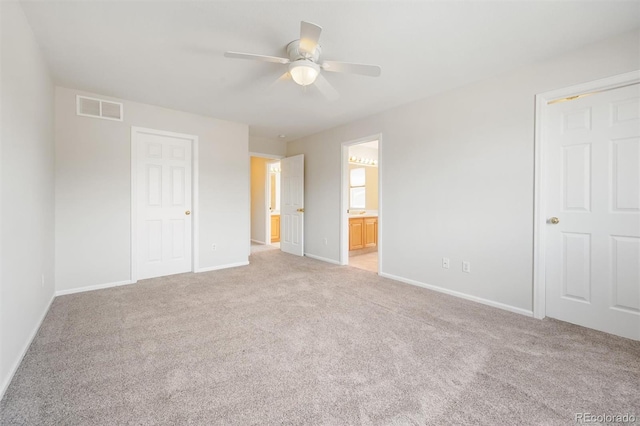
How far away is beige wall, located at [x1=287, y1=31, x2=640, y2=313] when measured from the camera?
8.57ft

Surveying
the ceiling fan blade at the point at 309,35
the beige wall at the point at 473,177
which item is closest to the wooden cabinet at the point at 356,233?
the beige wall at the point at 473,177

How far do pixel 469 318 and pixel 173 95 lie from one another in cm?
412

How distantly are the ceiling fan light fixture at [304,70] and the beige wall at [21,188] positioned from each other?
5.66 feet

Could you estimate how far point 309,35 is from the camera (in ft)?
5.90

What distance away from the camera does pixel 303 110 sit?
3965 mm

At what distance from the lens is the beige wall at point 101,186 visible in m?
3.26

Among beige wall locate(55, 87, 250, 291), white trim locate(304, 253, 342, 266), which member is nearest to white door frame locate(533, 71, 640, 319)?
white trim locate(304, 253, 342, 266)

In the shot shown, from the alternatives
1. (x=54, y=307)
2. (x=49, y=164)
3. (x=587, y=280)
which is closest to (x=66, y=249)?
(x=54, y=307)

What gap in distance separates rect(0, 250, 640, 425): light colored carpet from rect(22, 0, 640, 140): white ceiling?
2.24 m

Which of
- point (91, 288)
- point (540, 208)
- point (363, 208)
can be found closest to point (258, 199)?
point (363, 208)

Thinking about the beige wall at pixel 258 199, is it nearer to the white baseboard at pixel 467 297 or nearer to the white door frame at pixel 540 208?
the white baseboard at pixel 467 297

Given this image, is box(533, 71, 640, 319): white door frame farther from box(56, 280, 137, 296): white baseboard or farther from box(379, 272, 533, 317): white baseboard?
box(56, 280, 137, 296): white baseboard

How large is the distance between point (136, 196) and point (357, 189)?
474 centimetres

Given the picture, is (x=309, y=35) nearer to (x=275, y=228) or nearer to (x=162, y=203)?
(x=162, y=203)
